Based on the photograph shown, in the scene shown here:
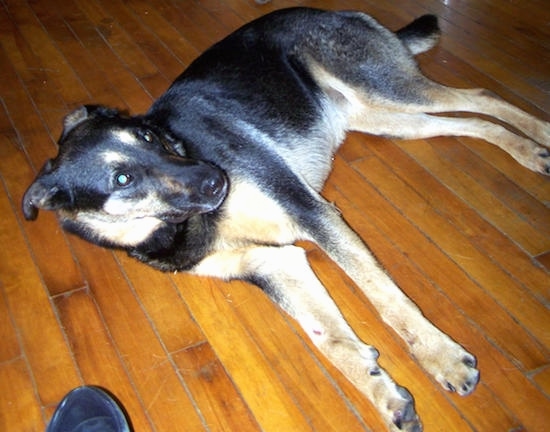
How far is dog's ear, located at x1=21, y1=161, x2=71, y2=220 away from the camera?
6.57 ft

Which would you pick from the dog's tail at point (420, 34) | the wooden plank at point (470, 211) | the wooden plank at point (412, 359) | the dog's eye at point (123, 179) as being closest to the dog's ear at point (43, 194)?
the dog's eye at point (123, 179)

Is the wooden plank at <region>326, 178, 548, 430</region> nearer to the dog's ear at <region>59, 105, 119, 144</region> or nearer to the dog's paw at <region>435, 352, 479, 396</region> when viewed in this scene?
the dog's paw at <region>435, 352, 479, 396</region>

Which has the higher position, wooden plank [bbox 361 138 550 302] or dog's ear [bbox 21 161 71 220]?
dog's ear [bbox 21 161 71 220]

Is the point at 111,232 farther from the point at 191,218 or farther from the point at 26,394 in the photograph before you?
the point at 26,394

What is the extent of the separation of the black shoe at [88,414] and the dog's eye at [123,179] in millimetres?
834

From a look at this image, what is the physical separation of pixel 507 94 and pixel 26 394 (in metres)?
3.26

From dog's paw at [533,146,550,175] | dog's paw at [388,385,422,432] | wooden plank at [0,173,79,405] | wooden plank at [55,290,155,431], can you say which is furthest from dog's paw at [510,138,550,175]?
wooden plank at [0,173,79,405]

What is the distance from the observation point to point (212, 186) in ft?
6.60

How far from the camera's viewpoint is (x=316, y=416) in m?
1.99

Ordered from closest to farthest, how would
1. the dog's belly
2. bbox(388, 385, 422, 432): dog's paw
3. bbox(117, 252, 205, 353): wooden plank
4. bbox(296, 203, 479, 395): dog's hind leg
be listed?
1. bbox(388, 385, 422, 432): dog's paw
2. bbox(296, 203, 479, 395): dog's hind leg
3. the dog's belly
4. bbox(117, 252, 205, 353): wooden plank

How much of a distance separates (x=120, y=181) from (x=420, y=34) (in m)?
2.29

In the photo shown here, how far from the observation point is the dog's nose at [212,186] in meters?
2.00

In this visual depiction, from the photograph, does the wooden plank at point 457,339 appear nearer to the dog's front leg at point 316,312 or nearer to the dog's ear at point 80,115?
the dog's front leg at point 316,312

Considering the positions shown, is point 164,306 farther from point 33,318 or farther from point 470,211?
point 470,211
